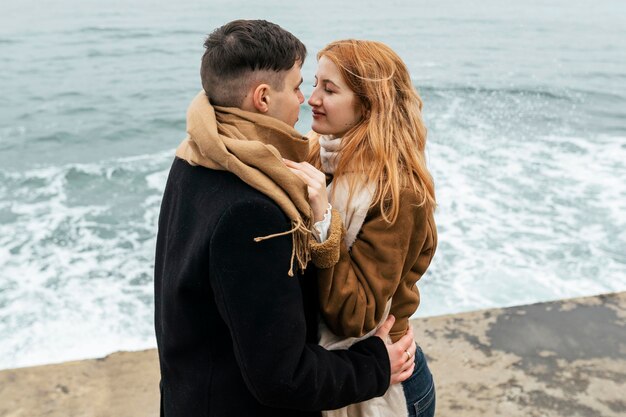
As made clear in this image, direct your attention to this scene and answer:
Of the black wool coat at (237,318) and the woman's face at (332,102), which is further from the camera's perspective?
the woman's face at (332,102)

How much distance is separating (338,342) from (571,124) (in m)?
11.2

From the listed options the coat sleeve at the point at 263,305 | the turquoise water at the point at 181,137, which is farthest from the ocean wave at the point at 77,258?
the coat sleeve at the point at 263,305

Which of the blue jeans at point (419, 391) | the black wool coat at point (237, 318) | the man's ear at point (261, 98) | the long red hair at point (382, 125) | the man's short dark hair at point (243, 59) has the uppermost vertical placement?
the man's short dark hair at point (243, 59)

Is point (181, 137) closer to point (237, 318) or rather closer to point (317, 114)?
point (317, 114)

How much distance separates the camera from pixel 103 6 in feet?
81.7

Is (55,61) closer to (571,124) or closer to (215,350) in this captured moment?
(571,124)

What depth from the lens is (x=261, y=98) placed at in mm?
1496

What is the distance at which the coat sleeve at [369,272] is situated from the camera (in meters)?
1.60

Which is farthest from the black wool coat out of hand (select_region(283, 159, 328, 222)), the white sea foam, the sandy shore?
the white sea foam

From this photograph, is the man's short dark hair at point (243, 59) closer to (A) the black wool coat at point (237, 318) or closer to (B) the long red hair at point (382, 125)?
(A) the black wool coat at point (237, 318)

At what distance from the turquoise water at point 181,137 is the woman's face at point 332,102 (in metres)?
4.29

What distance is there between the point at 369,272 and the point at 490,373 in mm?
1593

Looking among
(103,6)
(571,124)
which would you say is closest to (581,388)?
(571,124)

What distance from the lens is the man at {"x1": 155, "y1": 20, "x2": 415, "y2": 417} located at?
53.5 inches
